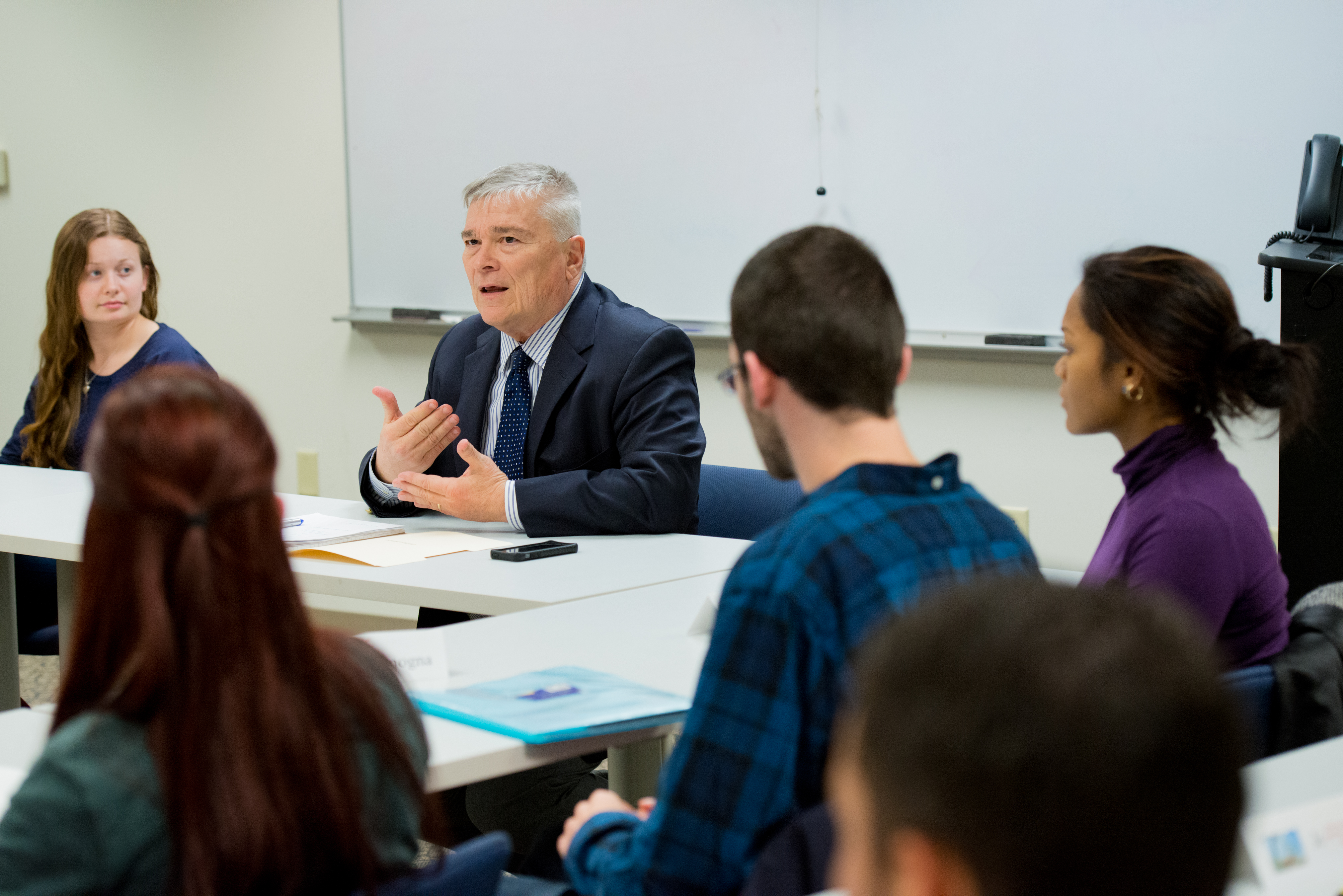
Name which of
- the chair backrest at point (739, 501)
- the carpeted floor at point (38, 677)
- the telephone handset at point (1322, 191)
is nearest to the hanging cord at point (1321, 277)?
the telephone handset at point (1322, 191)

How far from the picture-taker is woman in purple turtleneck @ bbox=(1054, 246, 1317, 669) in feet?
5.31

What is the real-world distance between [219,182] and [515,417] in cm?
257

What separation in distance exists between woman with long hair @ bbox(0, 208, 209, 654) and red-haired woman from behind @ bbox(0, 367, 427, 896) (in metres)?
2.39

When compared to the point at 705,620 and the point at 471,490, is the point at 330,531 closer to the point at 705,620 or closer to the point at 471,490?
the point at 471,490

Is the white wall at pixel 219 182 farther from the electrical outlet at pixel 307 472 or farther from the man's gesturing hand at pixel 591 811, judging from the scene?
the man's gesturing hand at pixel 591 811

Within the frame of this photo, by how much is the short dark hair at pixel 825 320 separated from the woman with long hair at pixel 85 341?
7.31 feet

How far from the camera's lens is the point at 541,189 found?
275 centimetres

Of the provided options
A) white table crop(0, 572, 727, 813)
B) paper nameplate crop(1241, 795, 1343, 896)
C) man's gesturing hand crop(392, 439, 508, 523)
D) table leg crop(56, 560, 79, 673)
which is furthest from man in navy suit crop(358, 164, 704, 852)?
paper nameplate crop(1241, 795, 1343, 896)

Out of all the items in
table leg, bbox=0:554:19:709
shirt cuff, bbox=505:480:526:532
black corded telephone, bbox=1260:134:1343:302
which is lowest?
table leg, bbox=0:554:19:709

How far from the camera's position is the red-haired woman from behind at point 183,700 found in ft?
2.88

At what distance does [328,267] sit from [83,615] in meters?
3.82

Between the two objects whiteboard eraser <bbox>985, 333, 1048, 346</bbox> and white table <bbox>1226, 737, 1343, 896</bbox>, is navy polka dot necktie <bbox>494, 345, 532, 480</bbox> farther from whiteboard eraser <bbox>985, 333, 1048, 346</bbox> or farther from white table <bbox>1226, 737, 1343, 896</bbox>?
white table <bbox>1226, 737, 1343, 896</bbox>

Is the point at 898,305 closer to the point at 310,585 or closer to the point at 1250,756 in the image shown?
the point at 1250,756

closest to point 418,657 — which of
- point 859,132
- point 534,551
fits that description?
point 534,551
